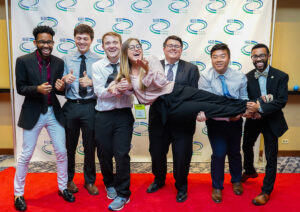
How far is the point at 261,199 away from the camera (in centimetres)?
249

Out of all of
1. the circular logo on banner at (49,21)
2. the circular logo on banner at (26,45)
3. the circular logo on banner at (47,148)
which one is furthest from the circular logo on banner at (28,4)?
the circular logo on banner at (47,148)

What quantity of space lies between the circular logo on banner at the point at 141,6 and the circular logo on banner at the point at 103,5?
0.30m

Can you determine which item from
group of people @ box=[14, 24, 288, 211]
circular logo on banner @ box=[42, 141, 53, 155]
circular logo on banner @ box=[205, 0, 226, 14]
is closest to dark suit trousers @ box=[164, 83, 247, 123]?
group of people @ box=[14, 24, 288, 211]

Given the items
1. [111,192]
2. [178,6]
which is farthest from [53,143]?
[178,6]

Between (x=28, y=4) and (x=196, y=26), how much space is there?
2397 mm

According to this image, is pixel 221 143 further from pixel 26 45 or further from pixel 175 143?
pixel 26 45

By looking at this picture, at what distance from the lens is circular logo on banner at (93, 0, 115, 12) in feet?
11.4

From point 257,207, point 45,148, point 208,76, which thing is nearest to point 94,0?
point 208,76

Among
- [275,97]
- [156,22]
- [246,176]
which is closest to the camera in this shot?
[275,97]

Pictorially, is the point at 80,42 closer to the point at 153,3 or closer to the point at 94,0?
the point at 94,0

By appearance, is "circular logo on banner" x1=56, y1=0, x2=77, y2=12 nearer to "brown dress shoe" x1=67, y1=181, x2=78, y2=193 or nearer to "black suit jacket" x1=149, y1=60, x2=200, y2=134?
"black suit jacket" x1=149, y1=60, x2=200, y2=134

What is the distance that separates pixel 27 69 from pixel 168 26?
6.73ft

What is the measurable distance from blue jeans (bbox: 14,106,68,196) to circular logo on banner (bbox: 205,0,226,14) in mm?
2580

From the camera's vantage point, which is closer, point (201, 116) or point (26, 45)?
point (201, 116)
